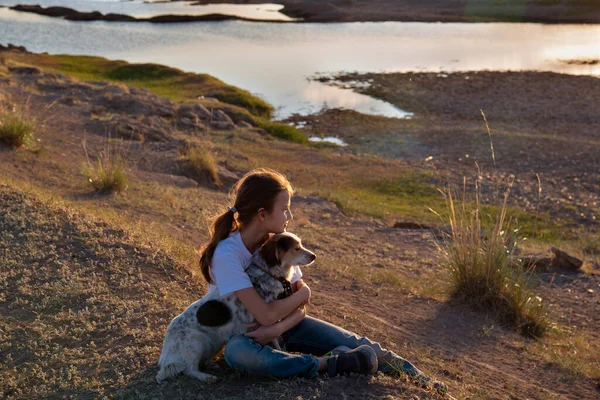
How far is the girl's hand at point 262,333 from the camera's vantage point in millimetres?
4227

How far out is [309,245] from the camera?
33.5 feet

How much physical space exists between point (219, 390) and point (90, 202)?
20.2ft

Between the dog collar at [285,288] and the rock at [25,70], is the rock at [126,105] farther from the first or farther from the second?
the dog collar at [285,288]

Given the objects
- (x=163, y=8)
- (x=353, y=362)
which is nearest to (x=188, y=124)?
(x=353, y=362)

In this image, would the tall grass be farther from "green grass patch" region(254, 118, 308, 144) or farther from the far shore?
the far shore

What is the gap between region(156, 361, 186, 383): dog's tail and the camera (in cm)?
420

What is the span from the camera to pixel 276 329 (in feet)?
14.0

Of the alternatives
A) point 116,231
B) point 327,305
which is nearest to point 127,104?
point 116,231

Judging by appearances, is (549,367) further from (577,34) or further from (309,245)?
(577,34)

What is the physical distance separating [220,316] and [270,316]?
338 mm

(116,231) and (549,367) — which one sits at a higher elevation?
(116,231)

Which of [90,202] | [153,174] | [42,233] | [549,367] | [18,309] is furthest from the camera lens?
[153,174]

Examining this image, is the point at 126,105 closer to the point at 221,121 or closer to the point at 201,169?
the point at 221,121

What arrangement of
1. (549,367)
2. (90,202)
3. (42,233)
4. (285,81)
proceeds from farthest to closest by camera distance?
(285,81) < (90,202) < (42,233) < (549,367)
